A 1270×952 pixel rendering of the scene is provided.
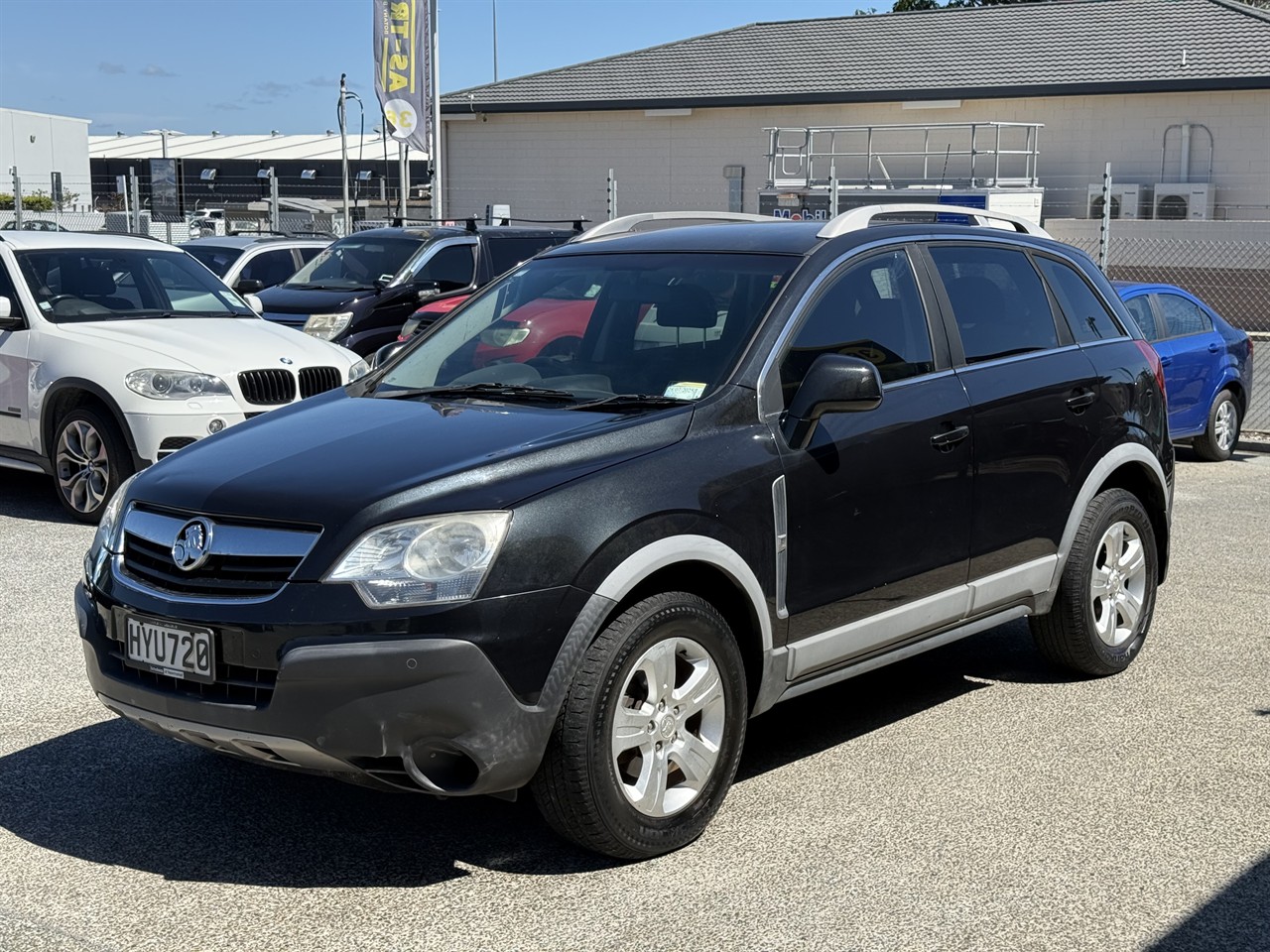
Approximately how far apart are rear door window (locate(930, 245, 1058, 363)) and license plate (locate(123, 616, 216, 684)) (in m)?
2.94

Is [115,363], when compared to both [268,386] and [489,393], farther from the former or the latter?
[489,393]

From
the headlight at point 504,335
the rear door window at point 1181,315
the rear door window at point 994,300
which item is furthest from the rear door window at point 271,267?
the rear door window at point 994,300

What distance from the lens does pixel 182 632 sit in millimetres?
4160

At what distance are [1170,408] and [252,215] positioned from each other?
2149 inches

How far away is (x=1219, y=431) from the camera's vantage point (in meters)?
12.7

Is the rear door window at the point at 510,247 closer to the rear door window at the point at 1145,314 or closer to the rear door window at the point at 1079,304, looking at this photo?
the rear door window at the point at 1145,314

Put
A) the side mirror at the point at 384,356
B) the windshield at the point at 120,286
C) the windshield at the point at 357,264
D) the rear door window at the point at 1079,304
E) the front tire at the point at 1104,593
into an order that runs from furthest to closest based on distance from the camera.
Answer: the windshield at the point at 357,264, the windshield at the point at 120,286, the rear door window at the point at 1079,304, the front tire at the point at 1104,593, the side mirror at the point at 384,356

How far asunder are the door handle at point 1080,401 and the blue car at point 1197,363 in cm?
619

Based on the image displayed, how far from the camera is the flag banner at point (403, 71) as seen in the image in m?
23.9

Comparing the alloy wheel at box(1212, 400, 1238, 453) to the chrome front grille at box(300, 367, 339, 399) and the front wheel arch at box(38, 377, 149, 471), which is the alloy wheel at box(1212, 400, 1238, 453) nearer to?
the chrome front grille at box(300, 367, 339, 399)

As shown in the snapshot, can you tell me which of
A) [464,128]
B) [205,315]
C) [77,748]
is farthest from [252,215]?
[77,748]

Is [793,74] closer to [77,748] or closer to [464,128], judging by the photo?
[464,128]

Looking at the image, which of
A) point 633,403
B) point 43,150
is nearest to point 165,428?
point 633,403

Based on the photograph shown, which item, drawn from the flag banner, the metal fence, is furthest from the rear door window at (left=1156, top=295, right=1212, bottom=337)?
the metal fence
